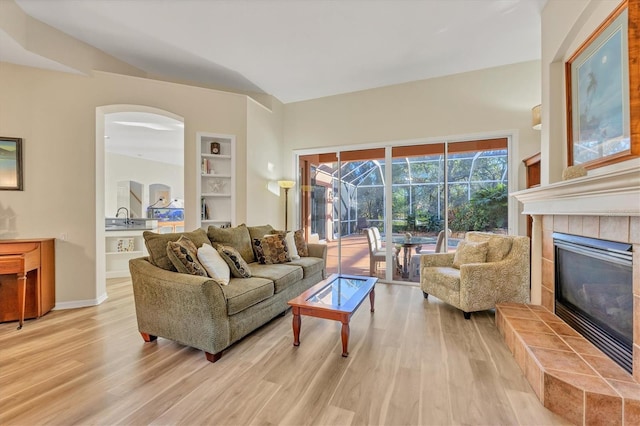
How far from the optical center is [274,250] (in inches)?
148

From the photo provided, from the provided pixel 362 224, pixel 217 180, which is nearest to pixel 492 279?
pixel 362 224

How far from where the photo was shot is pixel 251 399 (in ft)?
5.84

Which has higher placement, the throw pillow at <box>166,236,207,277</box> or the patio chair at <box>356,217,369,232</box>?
the patio chair at <box>356,217,369,232</box>

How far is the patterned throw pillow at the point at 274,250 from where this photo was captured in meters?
3.71

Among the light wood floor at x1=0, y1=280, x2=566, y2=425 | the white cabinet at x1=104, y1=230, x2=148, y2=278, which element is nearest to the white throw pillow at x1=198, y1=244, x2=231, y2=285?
the light wood floor at x1=0, y1=280, x2=566, y2=425

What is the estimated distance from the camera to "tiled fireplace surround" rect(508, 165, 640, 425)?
5.03 feet

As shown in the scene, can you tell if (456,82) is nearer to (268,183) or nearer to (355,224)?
(355,224)

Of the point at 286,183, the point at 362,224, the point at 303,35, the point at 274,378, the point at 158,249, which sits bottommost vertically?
the point at 274,378

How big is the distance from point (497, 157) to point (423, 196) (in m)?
1.16

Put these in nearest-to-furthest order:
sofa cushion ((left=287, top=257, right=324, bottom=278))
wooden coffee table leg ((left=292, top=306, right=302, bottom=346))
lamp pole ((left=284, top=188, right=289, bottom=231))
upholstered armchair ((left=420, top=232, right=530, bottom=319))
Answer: wooden coffee table leg ((left=292, top=306, right=302, bottom=346)) < upholstered armchair ((left=420, top=232, right=530, bottom=319)) < sofa cushion ((left=287, top=257, right=324, bottom=278)) < lamp pole ((left=284, top=188, right=289, bottom=231))

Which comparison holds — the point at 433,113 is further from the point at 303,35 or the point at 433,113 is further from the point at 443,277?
the point at 443,277

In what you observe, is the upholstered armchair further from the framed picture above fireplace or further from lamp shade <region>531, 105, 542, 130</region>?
lamp shade <region>531, 105, 542, 130</region>

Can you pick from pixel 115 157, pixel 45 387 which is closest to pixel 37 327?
pixel 45 387

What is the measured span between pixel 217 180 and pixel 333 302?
3.10 metres
